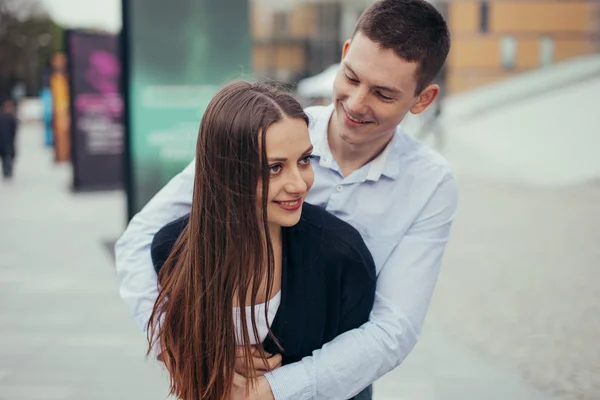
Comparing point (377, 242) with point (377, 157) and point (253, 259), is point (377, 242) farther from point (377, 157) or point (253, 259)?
point (253, 259)

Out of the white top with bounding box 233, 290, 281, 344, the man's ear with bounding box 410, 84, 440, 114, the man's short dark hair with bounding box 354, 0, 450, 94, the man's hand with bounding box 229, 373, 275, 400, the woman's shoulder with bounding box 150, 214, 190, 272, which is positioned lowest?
the man's hand with bounding box 229, 373, 275, 400

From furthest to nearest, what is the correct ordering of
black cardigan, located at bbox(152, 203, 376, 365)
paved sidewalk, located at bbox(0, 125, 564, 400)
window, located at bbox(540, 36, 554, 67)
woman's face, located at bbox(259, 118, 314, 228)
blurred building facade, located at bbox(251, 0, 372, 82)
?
blurred building facade, located at bbox(251, 0, 372, 82)
window, located at bbox(540, 36, 554, 67)
paved sidewalk, located at bbox(0, 125, 564, 400)
black cardigan, located at bbox(152, 203, 376, 365)
woman's face, located at bbox(259, 118, 314, 228)

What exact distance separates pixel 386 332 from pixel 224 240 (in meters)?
0.47

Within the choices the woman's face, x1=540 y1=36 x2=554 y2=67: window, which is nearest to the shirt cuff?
the woman's face

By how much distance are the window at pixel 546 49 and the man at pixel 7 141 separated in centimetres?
3553

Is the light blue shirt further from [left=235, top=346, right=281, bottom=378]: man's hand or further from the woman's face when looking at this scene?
the woman's face

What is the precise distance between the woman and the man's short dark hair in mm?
371

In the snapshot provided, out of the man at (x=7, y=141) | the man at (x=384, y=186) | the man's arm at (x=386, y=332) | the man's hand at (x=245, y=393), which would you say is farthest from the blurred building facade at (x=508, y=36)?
the man's hand at (x=245, y=393)

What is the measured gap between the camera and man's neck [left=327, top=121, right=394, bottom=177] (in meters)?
2.01

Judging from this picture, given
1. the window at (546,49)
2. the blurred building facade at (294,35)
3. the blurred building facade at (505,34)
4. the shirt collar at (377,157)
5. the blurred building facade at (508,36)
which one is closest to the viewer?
the shirt collar at (377,157)

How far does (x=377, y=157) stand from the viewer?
199 centimetres

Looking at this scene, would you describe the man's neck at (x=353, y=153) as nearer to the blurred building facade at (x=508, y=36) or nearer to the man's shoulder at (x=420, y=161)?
the man's shoulder at (x=420, y=161)

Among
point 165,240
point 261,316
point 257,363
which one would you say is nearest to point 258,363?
point 257,363

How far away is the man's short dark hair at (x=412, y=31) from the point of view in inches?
72.7
